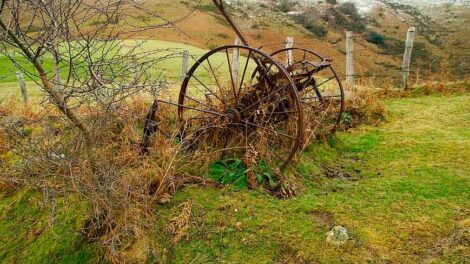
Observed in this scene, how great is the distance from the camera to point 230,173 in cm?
525

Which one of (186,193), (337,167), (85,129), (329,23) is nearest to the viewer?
(85,129)

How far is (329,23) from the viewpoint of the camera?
64.1 m

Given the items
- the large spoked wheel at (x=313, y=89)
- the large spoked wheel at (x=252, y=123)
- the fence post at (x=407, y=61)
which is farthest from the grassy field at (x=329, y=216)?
the fence post at (x=407, y=61)

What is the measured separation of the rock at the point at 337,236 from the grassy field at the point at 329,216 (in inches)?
2.4

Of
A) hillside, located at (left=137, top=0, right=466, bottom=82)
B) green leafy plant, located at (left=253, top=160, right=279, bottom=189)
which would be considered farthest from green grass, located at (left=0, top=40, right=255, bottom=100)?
hillside, located at (left=137, top=0, right=466, bottom=82)

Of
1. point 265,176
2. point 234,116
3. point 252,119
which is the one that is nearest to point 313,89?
point 252,119

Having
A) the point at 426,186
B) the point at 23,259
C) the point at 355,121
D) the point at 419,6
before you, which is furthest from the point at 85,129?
the point at 419,6

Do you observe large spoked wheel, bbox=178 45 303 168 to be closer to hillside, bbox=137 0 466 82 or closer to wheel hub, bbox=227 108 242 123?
wheel hub, bbox=227 108 242 123

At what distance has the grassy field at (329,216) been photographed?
3.95 meters

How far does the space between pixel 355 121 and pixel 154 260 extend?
458 centimetres

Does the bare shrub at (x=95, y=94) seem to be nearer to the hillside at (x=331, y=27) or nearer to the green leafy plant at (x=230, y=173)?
the green leafy plant at (x=230, y=173)

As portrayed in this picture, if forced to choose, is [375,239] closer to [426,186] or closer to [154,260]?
[426,186]

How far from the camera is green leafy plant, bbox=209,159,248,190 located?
16.8ft

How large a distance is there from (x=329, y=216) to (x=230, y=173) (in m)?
1.35
